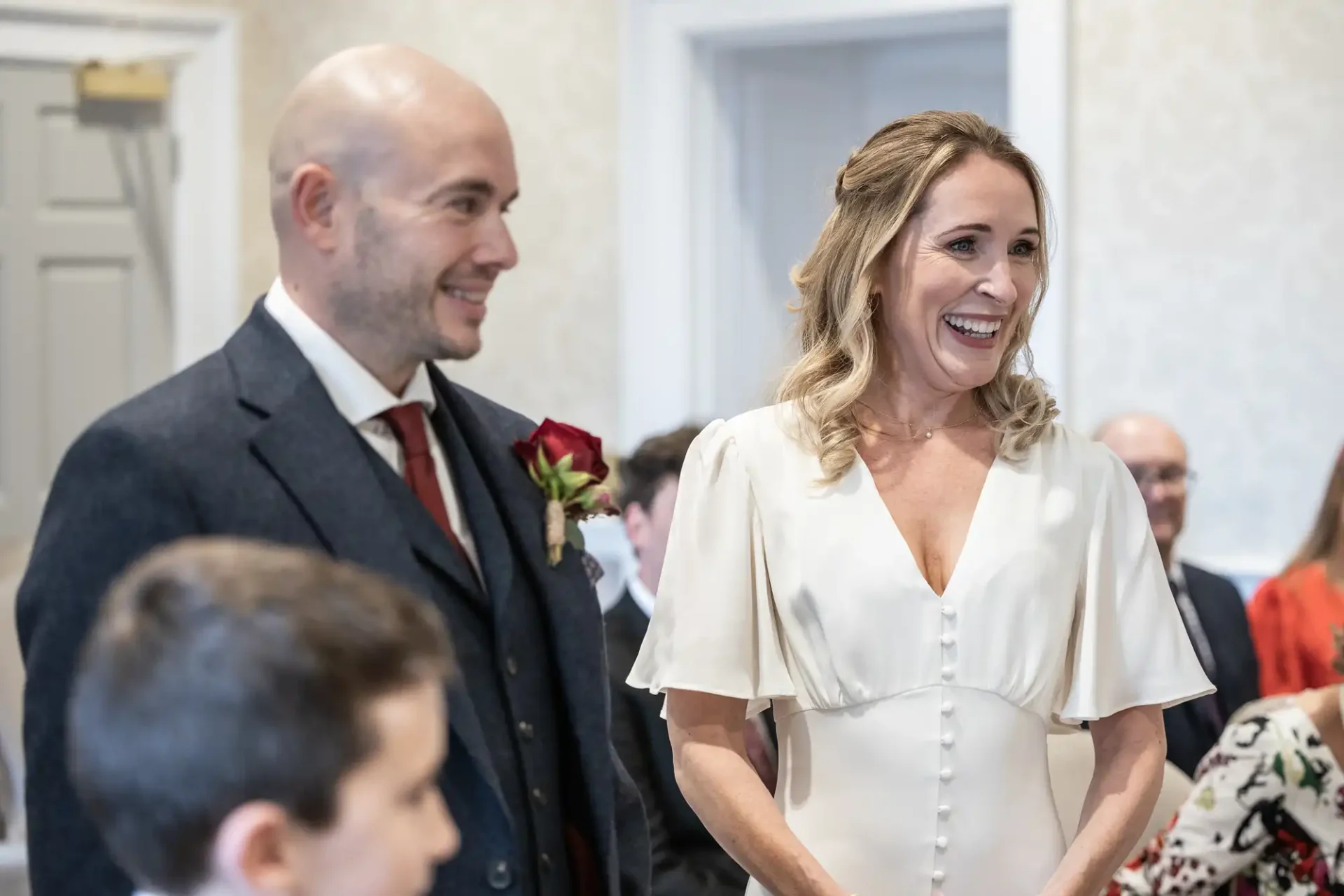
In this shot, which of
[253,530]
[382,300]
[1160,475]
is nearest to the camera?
[253,530]

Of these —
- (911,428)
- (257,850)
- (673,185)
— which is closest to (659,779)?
(911,428)

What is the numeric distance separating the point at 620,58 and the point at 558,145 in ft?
1.05

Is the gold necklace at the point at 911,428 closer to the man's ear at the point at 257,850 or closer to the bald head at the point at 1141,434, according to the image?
the man's ear at the point at 257,850

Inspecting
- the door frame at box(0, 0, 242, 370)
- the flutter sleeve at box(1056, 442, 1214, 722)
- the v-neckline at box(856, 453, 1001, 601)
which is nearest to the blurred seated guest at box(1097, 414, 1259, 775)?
the flutter sleeve at box(1056, 442, 1214, 722)

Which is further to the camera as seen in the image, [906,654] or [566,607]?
[906,654]

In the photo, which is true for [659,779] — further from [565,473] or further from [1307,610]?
[1307,610]

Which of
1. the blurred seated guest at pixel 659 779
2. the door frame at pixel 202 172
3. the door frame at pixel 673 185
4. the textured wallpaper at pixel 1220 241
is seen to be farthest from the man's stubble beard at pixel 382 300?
the door frame at pixel 202 172

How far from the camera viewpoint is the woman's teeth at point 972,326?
6.47 ft

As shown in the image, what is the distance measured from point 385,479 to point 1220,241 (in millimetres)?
3321

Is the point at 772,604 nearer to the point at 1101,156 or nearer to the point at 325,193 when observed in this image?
the point at 325,193

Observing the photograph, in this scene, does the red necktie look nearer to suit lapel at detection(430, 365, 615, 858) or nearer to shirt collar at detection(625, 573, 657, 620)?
suit lapel at detection(430, 365, 615, 858)

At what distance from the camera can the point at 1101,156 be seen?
179 inches

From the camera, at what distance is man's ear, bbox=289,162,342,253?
1.70 metres

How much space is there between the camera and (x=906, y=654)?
190cm
